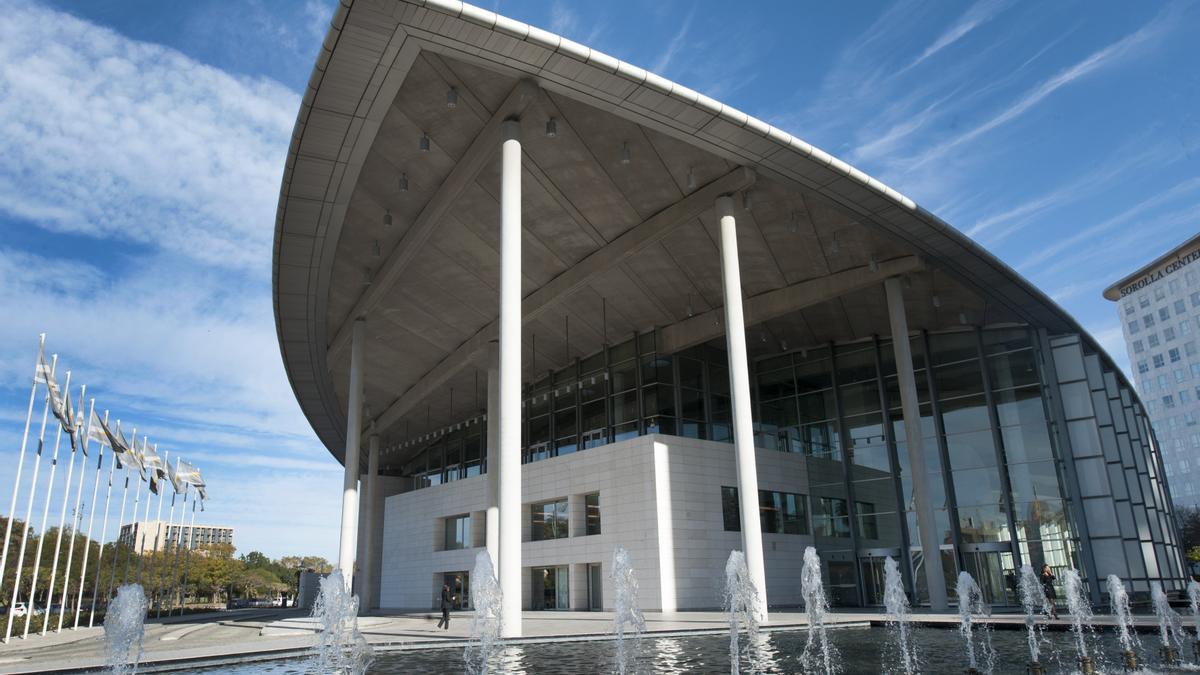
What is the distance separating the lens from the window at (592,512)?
83.9 feet

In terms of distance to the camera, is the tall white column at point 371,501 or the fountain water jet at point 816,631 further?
the tall white column at point 371,501

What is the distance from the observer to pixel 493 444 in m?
29.4

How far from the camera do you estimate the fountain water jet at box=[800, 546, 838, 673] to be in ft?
32.0

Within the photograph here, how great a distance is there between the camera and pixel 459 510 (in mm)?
32875

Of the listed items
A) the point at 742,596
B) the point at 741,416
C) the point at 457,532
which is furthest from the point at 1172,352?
the point at 741,416

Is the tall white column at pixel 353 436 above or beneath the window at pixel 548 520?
above

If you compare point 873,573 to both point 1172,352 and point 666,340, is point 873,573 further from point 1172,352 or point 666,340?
point 1172,352

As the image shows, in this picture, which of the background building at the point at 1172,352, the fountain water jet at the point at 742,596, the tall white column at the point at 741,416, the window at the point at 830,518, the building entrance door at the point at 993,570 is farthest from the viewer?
the background building at the point at 1172,352

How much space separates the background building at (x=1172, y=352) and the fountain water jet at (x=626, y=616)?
77.7 metres

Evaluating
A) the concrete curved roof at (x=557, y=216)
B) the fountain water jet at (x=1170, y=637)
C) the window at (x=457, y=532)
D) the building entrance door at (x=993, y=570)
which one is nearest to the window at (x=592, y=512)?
the concrete curved roof at (x=557, y=216)

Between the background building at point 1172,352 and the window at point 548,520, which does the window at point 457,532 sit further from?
the background building at point 1172,352

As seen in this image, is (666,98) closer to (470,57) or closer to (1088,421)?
(470,57)

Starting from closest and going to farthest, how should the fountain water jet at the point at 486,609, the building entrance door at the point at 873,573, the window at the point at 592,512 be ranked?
the fountain water jet at the point at 486,609 → the window at the point at 592,512 → the building entrance door at the point at 873,573

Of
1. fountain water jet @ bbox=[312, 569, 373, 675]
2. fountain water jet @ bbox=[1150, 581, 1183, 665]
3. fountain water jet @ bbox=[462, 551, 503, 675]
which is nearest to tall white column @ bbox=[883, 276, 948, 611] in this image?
fountain water jet @ bbox=[1150, 581, 1183, 665]
